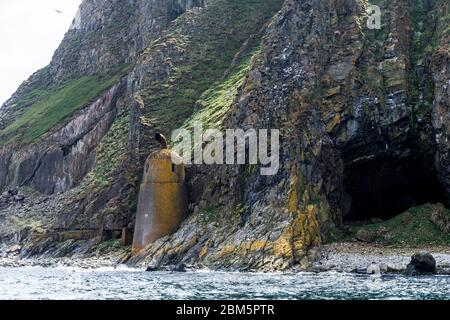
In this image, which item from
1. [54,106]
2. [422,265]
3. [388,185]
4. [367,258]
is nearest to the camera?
[422,265]

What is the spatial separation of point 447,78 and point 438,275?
23.5 metres

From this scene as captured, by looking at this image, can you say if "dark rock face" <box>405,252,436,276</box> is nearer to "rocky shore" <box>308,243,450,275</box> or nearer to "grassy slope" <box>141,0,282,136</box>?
"rocky shore" <box>308,243,450,275</box>

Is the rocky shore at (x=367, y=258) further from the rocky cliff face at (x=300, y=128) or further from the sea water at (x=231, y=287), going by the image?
the sea water at (x=231, y=287)

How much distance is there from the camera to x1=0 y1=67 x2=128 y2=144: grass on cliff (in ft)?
427

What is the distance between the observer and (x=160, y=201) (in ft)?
242

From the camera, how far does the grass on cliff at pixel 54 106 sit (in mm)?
130200

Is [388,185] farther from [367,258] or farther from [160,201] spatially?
[160,201]

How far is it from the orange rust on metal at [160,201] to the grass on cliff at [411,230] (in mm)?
18404

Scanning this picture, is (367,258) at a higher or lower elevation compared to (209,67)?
lower

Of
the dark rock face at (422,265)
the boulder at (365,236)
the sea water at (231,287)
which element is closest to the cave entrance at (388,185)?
the boulder at (365,236)

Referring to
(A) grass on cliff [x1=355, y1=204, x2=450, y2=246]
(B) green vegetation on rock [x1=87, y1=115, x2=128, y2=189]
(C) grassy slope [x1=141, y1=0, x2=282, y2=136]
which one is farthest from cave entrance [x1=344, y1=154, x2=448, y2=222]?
(B) green vegetation on rock [x1=87, y1=115, x2=128, y2=189]

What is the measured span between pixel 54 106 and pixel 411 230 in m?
94.7

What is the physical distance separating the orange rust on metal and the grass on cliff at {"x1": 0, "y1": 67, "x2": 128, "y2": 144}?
56.1 metres

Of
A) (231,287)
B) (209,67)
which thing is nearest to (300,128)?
(231,287)
